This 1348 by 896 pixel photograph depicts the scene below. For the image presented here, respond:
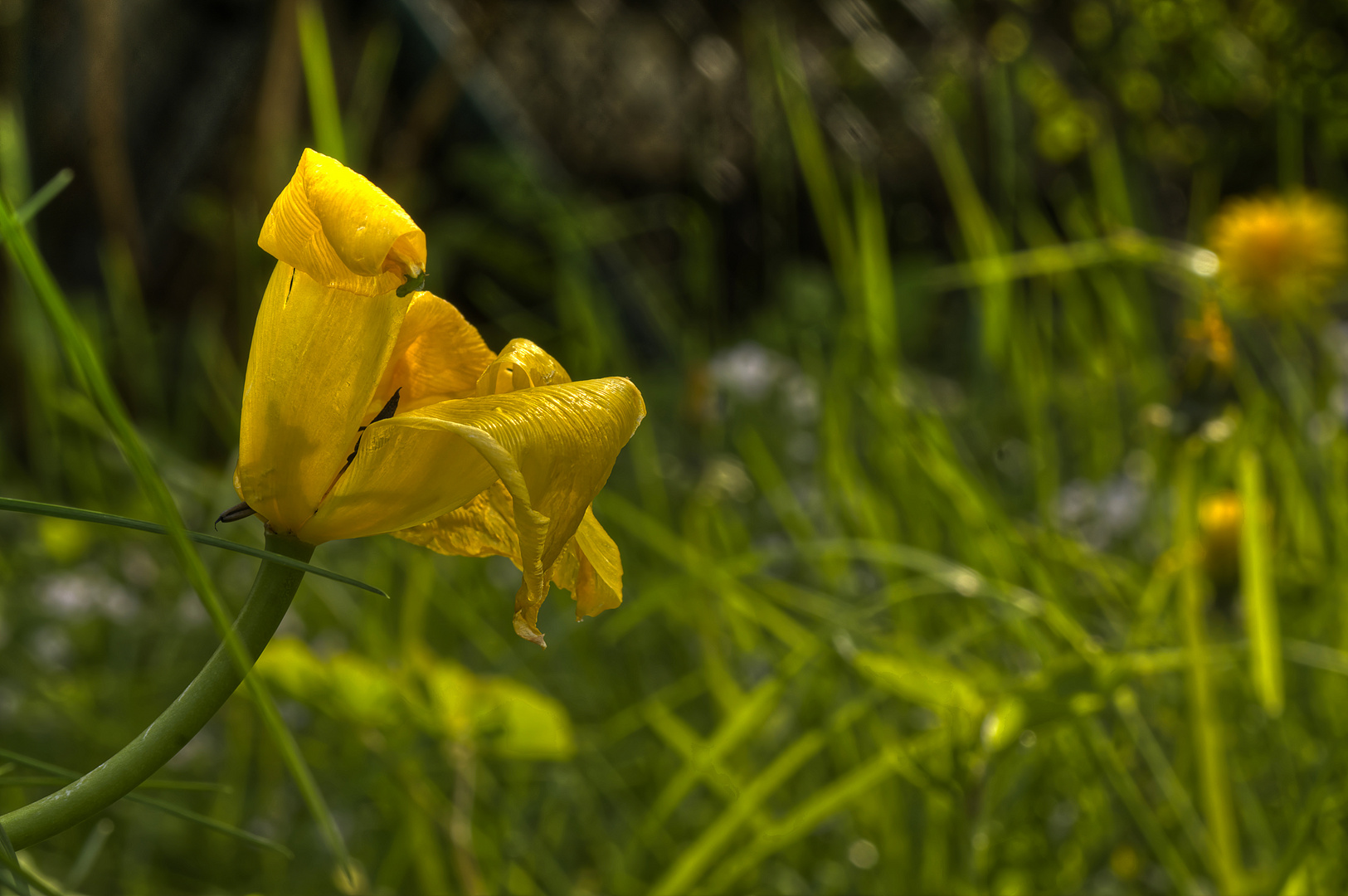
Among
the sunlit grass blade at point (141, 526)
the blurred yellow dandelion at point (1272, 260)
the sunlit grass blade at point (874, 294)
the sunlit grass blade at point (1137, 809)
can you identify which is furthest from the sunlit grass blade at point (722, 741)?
the blurred yellow dandelion at point (1272, 260)

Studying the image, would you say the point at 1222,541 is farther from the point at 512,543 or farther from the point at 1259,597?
the point at 512,543

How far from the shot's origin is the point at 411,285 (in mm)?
214

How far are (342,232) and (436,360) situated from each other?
0.05 meters

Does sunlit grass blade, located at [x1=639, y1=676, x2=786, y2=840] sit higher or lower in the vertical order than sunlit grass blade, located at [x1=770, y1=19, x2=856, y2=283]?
lower

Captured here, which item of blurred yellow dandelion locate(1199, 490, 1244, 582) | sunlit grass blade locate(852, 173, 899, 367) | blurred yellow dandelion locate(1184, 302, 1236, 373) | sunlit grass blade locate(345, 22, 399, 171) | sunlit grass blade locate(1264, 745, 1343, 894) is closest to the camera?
sunlit grass blade locate(1264, 745, 1343, 894)

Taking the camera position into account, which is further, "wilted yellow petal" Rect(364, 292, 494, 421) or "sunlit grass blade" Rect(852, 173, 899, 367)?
"sunlit grass blade" Rect(852, 173, 899, 367)

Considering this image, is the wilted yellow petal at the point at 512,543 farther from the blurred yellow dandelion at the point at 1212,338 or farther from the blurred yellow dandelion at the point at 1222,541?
the blurred yellow dandelion at the point at 1222,541

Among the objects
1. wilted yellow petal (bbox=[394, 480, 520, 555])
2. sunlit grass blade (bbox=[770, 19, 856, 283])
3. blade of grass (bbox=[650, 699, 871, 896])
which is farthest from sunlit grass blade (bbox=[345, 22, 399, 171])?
wilted yellow petal (bbox=[394, 480, 520, 555])

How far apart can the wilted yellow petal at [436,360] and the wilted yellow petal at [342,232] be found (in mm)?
21

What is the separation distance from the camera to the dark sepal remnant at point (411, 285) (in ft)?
0.70

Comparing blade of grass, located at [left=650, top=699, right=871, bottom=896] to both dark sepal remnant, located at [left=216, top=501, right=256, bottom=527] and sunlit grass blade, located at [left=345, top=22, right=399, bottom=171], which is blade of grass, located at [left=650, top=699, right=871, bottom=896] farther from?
sunlit grass blade, located at [left=345, top=22, right=399, bottom=171]

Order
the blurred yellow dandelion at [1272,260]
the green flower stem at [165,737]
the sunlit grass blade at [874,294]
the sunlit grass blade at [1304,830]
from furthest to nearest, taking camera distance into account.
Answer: the blurred yellow dandelion at [1272,260] < the sunlit grass blade at [874,294] < the sunlit grass blade at [1304,830] < the green flower stem at [165,737]

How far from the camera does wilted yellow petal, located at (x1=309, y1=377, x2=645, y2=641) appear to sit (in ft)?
0.63

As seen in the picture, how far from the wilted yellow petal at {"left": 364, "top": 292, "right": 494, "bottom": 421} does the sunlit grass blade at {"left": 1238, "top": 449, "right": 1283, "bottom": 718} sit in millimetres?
385
